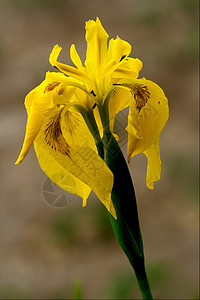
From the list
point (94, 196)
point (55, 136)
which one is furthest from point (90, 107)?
point (94, 196)

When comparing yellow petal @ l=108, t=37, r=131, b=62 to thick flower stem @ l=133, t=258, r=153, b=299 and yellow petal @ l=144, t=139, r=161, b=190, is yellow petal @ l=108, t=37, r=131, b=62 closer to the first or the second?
yellow petal @ l=144, t=139, r=161, b=190

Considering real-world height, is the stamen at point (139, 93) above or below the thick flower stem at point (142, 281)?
above

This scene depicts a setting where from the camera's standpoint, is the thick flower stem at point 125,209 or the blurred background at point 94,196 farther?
the blurred background at point 94,196

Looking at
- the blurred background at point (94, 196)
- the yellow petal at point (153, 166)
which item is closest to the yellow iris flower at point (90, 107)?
the yellow petal at point (153, 166)

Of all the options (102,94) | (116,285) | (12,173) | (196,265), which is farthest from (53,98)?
(12,173)

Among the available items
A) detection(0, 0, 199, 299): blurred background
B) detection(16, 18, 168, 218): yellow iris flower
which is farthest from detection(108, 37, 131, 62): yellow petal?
detection(0, 0, 199, 299): blurred background

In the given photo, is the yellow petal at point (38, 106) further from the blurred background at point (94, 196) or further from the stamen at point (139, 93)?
the blurred background at point (94, 196)

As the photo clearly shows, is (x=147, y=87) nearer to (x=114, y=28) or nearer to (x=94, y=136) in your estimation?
(x=94, y=136)

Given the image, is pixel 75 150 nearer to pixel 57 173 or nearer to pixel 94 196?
pixel 57 173
